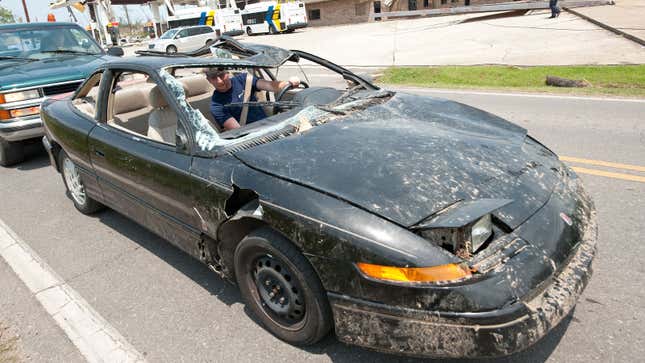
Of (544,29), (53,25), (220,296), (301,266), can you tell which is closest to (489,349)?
(301,266)

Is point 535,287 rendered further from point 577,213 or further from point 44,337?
point 44,337

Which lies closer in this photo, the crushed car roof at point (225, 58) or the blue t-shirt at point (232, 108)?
the crushed car roof at point (225, 58)

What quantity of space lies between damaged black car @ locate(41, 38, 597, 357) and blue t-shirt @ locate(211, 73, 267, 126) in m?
0.13

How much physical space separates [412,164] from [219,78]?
6.04ft

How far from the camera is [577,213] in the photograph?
8.12 feet

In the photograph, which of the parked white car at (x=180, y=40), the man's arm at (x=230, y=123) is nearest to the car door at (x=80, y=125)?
the man's arm at (x=230, y=123)

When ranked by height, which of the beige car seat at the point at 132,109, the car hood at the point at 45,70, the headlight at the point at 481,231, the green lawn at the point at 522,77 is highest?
the car hood at the point at 45,70

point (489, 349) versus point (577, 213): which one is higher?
point (577, 213)

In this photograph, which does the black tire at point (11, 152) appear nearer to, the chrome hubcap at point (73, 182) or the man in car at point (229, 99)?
the chrome hubcap at point (73, 182)

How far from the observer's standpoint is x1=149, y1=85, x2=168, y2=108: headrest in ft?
10.7

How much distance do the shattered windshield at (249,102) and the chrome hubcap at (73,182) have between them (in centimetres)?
140

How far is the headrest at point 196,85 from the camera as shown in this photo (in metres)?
4.11

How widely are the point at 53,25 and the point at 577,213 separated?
8.03m

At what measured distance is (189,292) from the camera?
3.10 metres
